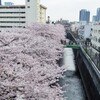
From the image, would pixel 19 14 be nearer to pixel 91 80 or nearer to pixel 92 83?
pixel 91 80

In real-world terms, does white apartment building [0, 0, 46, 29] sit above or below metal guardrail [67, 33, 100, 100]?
above

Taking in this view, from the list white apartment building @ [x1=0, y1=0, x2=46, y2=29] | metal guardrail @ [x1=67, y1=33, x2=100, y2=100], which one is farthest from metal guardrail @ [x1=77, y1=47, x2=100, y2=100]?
white apartment building @ [x1=0, y1=0, x2=46, y2=29]

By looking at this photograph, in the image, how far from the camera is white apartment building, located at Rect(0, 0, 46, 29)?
210 feet

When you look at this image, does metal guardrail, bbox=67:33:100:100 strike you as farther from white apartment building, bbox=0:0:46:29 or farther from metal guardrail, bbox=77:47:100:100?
white apartment building, bbox=0:0:46:29

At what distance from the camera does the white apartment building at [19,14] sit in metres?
64.0

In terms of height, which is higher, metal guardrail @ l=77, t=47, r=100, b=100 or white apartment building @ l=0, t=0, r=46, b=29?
white apartment building @ l=0, t=0, r=46, b=29

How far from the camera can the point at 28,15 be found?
211ft

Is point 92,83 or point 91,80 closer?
point 92,83

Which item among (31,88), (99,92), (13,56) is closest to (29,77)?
(31,88)

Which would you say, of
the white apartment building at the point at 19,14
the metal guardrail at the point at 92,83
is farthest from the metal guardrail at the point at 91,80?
the white apartment building at the point at 19,14

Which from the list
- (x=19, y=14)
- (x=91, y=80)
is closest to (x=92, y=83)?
(x=91, y=80)

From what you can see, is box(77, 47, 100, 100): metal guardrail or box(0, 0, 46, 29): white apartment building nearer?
box(77, 47, 100, 100): metal guardrail

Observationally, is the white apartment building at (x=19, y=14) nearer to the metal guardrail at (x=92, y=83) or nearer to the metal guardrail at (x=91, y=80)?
the metal guardrail at (x=91, y=80)

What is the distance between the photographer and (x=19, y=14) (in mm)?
65438
